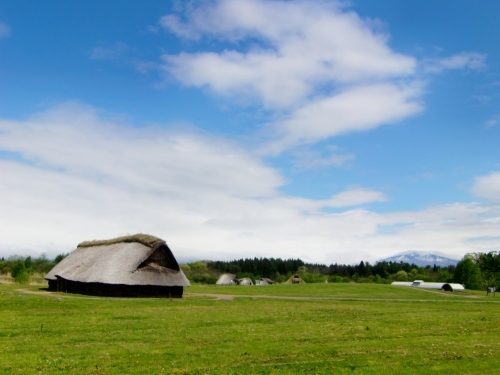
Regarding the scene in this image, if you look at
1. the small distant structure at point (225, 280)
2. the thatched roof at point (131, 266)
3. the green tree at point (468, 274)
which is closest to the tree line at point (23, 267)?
the thatched roof at point (131, 266)

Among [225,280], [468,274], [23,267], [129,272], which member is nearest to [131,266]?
[129,272]

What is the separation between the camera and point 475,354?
17547 mm

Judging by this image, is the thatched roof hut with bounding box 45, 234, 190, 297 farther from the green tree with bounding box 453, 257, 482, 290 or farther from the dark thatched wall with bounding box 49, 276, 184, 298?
the green tree with bounding box 453, 257, 482, 290

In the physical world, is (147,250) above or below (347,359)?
above

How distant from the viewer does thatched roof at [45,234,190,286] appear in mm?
58062

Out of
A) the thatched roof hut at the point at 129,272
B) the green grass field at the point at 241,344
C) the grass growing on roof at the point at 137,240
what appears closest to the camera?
the green grass field at the point at 241,344

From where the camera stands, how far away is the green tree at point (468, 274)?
144625 millimetres

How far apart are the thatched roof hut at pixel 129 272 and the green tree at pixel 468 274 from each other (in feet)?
371

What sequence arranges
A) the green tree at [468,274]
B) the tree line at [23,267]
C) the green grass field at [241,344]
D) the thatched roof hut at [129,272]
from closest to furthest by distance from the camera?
the green grass field at [241,344]
the thatched roof hut at [129,272]
the tree line at [23,267]
the green tree at [468,274]

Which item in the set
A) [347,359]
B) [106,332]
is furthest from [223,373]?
[106,332]

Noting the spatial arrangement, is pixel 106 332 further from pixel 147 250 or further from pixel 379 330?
pixel 147 250

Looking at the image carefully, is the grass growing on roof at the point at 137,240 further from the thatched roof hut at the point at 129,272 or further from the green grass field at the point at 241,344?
the green grass field at the point at 241,344

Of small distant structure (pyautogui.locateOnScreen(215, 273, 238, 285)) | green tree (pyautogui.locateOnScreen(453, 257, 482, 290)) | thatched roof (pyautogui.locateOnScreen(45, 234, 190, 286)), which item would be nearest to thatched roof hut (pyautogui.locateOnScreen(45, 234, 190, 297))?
thatched roof (pyautogui.locateOnScreen(45, 234, 190, 286))

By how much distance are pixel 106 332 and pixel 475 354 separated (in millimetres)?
16179
